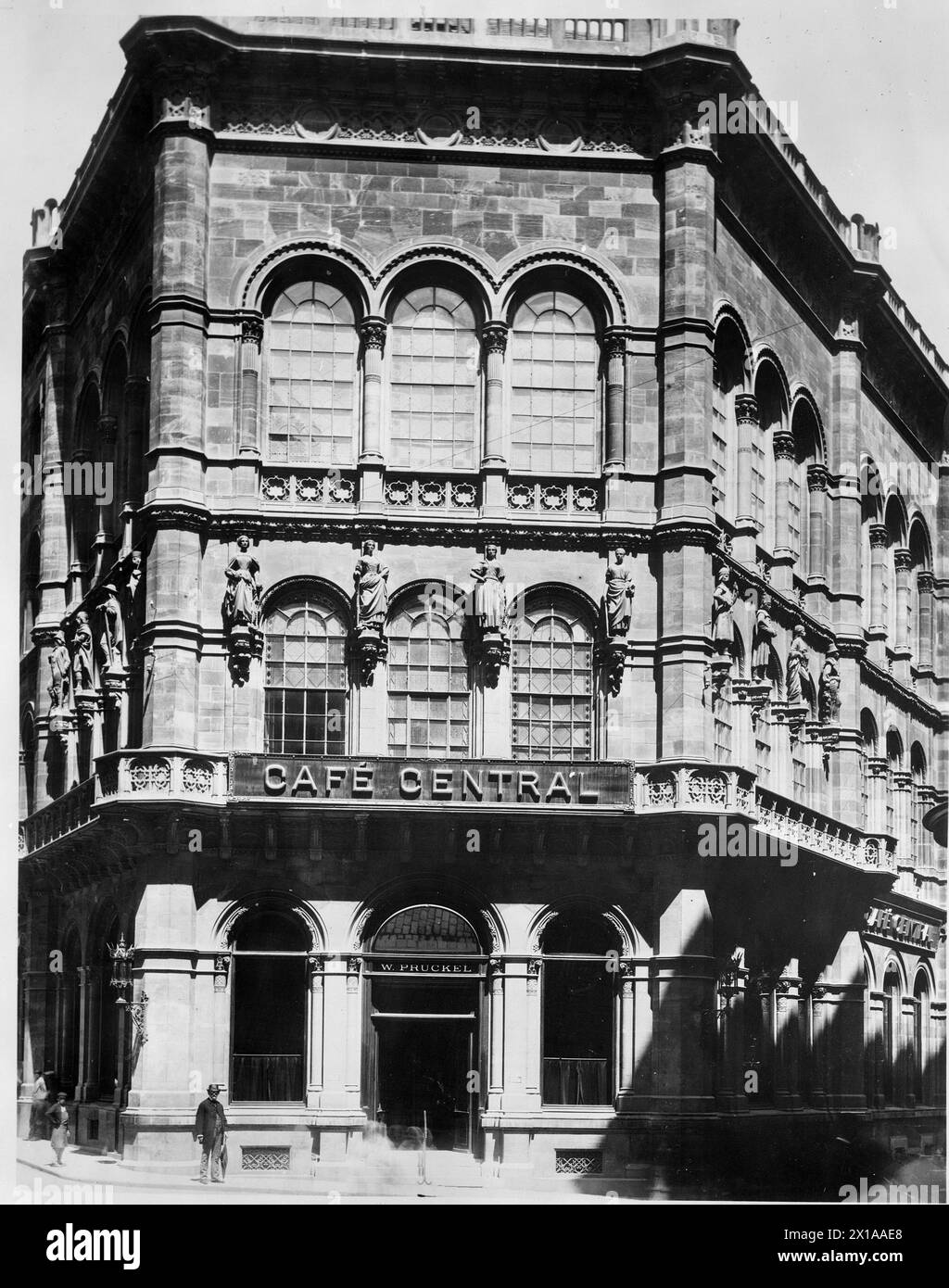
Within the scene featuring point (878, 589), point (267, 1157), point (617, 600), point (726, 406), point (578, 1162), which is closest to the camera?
point (267, 1157)

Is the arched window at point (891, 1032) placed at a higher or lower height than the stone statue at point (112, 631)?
lower

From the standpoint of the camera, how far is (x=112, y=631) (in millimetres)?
38844

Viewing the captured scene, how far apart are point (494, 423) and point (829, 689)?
11512mm

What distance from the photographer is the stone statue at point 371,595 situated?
35.8 metres

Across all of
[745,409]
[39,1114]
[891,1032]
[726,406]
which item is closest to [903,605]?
[891,1032]

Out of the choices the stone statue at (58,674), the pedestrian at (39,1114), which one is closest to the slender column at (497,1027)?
the pedestrian at (39,1114)

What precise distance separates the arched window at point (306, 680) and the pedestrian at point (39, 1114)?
28.3 feet

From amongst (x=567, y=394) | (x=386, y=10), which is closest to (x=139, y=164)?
(x=386, y=10)

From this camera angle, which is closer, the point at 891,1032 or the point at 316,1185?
the point at 316,1185

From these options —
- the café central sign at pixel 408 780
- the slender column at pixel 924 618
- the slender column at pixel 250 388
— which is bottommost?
the café central sign at pixel 408 780

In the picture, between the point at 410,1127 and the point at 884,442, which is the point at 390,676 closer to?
the point at 410,1127

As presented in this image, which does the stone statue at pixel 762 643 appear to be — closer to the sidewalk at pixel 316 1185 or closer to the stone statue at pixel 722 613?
the stone statue at pixel 722 613

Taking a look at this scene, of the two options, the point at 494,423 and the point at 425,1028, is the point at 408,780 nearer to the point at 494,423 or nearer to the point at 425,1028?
the point at 425,1028

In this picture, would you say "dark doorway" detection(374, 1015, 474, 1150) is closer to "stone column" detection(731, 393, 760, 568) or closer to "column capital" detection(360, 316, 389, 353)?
"stone column" detection(731, 393, 760, 568)
